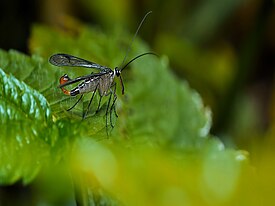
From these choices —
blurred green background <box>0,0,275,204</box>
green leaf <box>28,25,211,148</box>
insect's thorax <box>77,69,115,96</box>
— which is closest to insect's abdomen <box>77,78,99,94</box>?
insect's thorax <box>77,69,115,96</box>

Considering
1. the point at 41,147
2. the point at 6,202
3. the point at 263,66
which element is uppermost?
the point at 263,66

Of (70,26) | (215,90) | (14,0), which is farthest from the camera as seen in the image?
(14,0)

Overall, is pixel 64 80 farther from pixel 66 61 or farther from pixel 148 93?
pixel 148 93

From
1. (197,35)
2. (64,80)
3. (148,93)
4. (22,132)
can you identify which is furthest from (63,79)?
(197,35)

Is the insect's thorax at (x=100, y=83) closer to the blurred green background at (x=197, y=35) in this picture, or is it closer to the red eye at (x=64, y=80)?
the red eye at (x=64, y=80)

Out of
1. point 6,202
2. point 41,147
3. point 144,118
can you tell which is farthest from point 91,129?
point 6,202

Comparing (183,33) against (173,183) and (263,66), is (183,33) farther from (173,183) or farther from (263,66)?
(173,183)

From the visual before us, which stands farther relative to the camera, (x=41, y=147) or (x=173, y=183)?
(x=41, y=147)


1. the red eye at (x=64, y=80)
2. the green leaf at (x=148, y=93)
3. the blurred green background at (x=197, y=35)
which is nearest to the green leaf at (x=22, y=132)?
the red eye at (x=64, y=80)

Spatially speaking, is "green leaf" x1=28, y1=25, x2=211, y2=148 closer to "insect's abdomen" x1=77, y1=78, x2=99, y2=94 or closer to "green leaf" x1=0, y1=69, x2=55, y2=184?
"insect's abdomen" x1=77, y1=78, x2=99, y2=94
